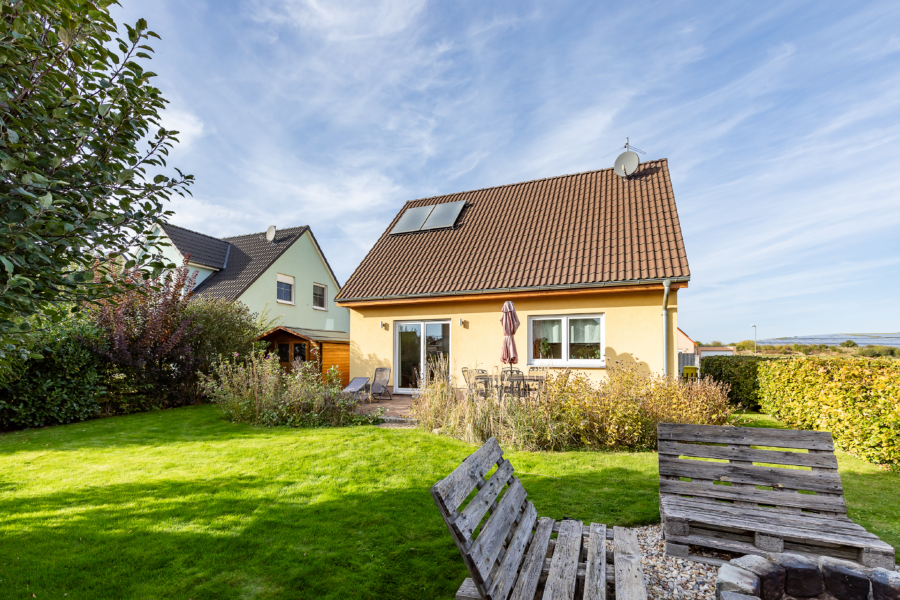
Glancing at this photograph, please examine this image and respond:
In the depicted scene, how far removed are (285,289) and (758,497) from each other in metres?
20.7

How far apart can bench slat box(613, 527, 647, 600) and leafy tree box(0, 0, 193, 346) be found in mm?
3450

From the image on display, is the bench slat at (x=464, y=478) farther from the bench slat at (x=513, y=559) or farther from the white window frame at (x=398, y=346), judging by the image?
the white window frame at (x=398, y=346)

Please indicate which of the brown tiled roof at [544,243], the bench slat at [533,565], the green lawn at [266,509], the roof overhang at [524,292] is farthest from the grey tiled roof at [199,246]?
the bench slat at [533,565]

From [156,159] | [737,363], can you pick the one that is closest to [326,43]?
[156,159]

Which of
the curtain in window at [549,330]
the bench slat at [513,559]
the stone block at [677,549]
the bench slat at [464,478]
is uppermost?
the curtain in window at [549,330]

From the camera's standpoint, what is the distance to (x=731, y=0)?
7.55 metres

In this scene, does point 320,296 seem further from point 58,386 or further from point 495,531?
point 495,531

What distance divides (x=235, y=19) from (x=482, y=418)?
326 inches

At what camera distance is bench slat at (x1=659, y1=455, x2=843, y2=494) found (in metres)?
3.41

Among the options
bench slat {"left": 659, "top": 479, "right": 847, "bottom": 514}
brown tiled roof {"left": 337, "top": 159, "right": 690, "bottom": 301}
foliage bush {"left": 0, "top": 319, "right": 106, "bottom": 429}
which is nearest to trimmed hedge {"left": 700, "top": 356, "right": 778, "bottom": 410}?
brown tiled roof {"left": 337, "top": 159, "right": 690, "bottom": 301}

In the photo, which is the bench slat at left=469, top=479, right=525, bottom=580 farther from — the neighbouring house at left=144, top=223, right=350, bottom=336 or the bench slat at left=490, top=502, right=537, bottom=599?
the neighbouring house at left=144, top=223, right=350, bottom=336

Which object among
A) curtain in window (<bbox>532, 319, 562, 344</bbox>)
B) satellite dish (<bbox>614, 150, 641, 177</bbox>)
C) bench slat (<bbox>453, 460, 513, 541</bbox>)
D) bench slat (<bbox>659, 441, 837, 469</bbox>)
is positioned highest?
satellite dish (<bbox>614, 150, 641, 177</bbox>)

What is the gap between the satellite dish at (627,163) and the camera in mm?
13516

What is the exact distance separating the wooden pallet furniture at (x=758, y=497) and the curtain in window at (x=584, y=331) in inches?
272
